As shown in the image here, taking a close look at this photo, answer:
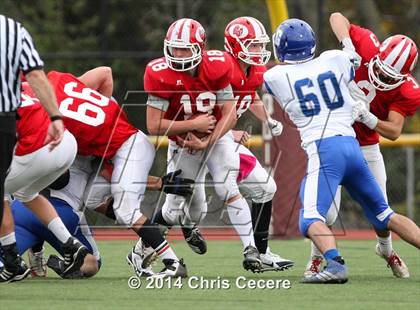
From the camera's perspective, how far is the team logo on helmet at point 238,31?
792cm

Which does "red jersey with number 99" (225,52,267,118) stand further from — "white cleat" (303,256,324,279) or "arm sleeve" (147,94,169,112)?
"white cleat" (303,256,324,279)

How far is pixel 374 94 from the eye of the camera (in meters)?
7.45

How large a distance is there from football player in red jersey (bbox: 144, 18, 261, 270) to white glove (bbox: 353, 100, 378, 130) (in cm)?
94

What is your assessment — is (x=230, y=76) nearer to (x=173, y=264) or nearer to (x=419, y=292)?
(x=173, y=264)

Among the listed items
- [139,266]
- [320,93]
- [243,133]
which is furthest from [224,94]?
[139,266]

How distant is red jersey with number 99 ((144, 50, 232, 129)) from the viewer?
23.7 feet

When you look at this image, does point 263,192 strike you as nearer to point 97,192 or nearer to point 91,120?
point 97,192

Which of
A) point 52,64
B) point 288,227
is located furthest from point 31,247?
point 52,64

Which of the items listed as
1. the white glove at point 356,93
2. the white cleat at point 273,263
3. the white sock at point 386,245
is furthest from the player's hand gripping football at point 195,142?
the white sock at point 386,245

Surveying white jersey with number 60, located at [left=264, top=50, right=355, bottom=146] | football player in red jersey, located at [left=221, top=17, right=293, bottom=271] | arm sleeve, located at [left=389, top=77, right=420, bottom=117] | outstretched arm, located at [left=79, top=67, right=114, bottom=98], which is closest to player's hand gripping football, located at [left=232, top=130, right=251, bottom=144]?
football player in red jersey, located at [left=221, top=17, right=293, bottom=271]

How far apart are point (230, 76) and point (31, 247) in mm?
1720

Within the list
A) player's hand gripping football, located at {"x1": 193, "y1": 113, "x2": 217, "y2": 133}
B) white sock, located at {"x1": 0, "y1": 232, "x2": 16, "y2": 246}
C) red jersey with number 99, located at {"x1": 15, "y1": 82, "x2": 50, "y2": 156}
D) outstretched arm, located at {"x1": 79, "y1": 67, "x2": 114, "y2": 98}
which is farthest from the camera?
outstretched arm, located at {"x1": 79, "y1": 67, "x2": 114, "y2": 98}

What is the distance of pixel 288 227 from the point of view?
1109 cm

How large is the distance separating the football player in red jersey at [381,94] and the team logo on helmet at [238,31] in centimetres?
64
